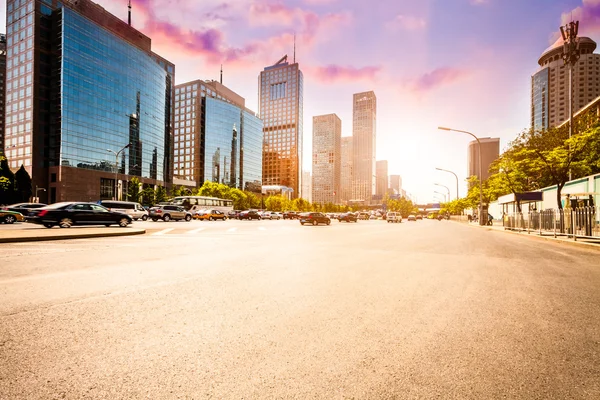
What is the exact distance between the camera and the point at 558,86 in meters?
139

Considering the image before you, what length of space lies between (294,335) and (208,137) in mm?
141058

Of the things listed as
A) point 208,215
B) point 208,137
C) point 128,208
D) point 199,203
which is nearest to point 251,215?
point 208,215

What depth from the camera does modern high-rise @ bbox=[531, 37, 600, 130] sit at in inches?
4893

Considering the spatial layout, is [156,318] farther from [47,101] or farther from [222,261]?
[47,101]

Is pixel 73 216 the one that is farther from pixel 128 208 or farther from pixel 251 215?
pixel 251 215

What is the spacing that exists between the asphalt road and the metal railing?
1200 cm

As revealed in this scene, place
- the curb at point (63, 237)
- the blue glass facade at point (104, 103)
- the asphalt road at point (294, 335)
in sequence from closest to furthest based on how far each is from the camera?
the asphalt road at point (294, 335)
the curb at point (63, 237)
the blue glass facade at point (104, 103)

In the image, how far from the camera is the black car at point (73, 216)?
62.5 ft

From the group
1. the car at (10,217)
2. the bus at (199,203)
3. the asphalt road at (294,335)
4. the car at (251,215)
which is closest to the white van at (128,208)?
the car at (10,217)

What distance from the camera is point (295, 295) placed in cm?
485

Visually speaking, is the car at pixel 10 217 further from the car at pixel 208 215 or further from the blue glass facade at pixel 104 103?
the blue glass facade at pixel 104 103

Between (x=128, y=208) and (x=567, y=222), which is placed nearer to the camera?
(x=567, y=222)

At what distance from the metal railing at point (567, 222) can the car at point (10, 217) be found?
3474 cm

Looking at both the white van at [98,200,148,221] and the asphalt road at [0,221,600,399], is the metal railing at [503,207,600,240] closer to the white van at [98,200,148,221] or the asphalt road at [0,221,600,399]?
the asphalt road at [0,221,600,399]
